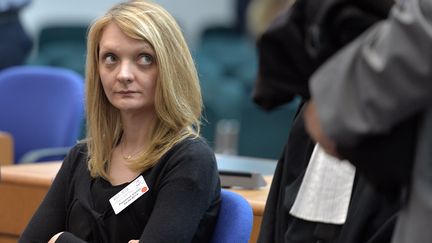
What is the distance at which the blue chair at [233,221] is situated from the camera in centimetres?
232

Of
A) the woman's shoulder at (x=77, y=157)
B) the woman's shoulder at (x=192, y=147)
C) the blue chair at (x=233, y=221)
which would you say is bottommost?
the blue chair at (x=233, y=221)

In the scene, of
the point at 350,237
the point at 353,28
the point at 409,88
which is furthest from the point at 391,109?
the point at 350,237

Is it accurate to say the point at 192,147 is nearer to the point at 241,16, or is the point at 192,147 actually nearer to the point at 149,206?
the point at 149,206

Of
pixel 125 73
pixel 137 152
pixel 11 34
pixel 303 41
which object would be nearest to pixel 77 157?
pixel 137 152

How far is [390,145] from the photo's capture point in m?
1.37

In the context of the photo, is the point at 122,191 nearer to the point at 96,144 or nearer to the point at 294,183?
the point at 96,144

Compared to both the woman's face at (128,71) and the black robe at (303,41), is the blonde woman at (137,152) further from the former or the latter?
the black robe at (303,41)

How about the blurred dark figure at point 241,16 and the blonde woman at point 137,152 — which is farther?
the blurred dark figure at point 241,16

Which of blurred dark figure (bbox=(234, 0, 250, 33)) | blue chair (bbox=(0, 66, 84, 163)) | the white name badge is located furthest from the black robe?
blurred dark figure (bbox=(234, 0, 250, 33))

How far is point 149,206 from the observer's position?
2387 millimetres

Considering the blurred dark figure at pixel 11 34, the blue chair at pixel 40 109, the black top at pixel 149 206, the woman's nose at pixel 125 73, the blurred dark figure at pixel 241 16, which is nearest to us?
the black top at pixel 149 206

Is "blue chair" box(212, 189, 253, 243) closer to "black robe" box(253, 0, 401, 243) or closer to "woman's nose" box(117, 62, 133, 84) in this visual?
"woman's nose" box(117, 62, 133, 84)

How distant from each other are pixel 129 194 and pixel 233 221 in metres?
0.27

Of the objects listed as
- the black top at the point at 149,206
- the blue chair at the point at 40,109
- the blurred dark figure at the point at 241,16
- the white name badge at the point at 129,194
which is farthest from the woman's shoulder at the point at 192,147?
the blurred dark figure at the point at 241,16
